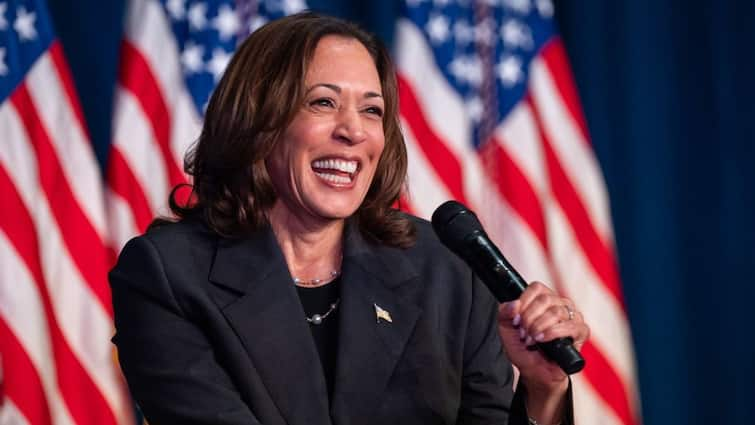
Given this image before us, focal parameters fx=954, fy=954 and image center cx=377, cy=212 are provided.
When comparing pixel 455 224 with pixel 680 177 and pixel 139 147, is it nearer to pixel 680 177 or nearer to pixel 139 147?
pixel 139 147

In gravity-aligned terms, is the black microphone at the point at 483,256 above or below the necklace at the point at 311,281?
above

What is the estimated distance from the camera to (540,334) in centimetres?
126

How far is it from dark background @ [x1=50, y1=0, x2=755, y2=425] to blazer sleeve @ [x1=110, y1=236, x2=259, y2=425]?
6.90ft

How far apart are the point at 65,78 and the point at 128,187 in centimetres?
38

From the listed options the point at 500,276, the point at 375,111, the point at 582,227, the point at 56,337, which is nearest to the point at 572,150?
the point at 582,227

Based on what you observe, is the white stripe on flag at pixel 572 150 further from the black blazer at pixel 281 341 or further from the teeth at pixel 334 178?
the teeth at pixel 334 178

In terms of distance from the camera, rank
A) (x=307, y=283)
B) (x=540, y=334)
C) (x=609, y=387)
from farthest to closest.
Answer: (x=609, y=387) → (x=307, y=283) → (x=540, y=334)

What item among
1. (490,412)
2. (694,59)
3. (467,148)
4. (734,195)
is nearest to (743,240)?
(734,195)

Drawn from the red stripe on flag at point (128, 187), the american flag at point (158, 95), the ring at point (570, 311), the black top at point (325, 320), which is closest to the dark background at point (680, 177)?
the american flag at point (158, 95)

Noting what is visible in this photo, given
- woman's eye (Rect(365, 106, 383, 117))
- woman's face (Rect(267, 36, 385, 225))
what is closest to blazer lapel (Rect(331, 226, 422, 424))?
woman's face (Rect(267, 36, 385, 225))

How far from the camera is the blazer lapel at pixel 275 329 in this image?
166cm

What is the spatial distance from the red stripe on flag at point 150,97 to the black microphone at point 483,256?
5.31 feet

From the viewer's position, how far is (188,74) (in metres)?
2.97

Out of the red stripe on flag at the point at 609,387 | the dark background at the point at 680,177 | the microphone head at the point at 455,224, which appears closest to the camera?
the microphone head at the point at 455,224
